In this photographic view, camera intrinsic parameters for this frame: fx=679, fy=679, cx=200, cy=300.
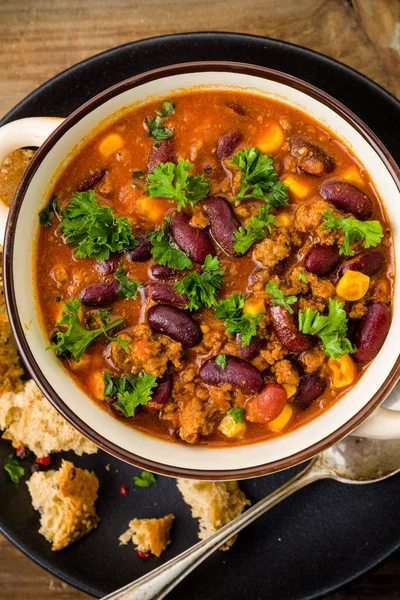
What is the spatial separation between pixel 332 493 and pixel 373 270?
4.82ft

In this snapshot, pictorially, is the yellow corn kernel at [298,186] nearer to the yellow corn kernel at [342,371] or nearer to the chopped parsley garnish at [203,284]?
the chopped parsley garnish at [203,284]

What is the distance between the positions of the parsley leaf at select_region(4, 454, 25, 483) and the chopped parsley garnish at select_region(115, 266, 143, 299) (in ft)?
4.59

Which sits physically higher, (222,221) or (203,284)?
(222,221)

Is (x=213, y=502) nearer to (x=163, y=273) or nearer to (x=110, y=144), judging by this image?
(x=163, y=273)

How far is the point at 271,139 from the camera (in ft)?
11.4

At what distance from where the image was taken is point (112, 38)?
14.0ft

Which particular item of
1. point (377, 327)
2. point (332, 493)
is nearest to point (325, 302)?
point (377, 327)

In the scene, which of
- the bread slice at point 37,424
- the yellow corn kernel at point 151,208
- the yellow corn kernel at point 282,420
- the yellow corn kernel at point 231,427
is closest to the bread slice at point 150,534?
the bread slice at point 37,424

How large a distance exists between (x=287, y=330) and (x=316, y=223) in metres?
0.55

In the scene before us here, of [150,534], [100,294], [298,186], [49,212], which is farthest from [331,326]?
[150,534]

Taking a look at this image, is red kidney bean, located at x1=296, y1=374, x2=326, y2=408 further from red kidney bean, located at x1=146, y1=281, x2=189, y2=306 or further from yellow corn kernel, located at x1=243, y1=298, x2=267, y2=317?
red kidney bean, located at x1=146, y1=281, x2=189, y2=306

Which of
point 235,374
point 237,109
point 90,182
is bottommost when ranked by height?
point 235,374

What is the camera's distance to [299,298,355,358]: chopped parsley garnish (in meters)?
3.32

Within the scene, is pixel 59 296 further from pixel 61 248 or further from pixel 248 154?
pixel 248 154
